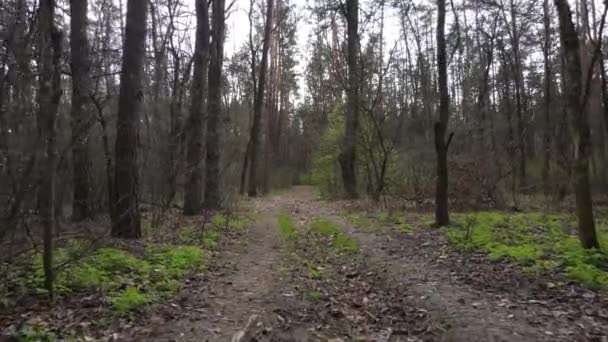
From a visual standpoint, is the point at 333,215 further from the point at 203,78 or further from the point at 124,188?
the point at 124,188

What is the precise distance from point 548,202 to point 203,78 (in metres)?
11.6

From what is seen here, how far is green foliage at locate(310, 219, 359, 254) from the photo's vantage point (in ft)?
29.7

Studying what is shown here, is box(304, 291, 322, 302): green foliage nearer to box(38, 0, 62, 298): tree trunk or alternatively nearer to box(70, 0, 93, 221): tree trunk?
box(38, 0, 62, 298): tree trunk

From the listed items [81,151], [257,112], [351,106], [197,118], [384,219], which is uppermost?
[257,112]

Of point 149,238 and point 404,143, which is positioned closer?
point 149,238

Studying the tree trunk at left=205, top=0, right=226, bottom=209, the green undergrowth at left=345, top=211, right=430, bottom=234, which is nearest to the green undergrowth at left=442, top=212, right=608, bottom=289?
the green undergrowth at left=345, top=211, right=430, bottom=234

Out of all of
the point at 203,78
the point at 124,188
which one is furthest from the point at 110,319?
the point at 203,78

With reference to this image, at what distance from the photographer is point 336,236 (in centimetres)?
1047

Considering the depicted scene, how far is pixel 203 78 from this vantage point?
44.7 feet

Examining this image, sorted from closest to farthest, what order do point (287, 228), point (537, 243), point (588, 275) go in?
point (588, 275) → point (537, 243) → point (287, 228)

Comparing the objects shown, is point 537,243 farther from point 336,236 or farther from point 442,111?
point 336,236

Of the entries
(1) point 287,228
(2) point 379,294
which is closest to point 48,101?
(2) point 379,294

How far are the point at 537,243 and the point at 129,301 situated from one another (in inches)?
273

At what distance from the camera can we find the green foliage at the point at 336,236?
904cm
